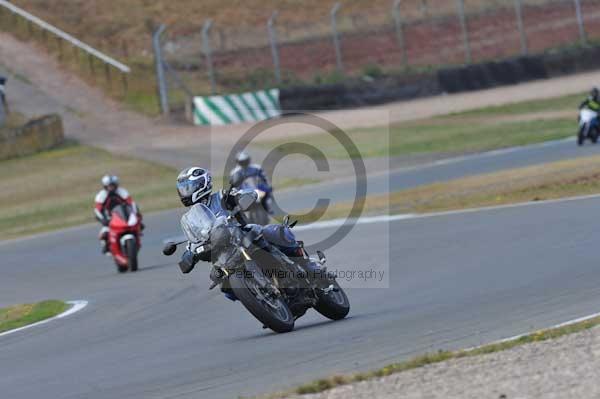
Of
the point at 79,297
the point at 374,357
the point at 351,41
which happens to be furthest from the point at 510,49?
the point at 374,357

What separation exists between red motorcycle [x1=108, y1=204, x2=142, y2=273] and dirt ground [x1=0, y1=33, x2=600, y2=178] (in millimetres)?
15319

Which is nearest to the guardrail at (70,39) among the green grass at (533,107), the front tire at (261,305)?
the green grass at (533,107)

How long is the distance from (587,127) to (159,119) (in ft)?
57.6

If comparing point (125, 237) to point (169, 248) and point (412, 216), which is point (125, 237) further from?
point (169, 248)

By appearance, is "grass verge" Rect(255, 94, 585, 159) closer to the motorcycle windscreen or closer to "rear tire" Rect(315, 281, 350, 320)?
"rear tire" Rect(315, 281, 350, 320)

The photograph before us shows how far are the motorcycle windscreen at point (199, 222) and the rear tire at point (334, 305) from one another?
1.23m

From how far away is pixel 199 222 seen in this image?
386 inches

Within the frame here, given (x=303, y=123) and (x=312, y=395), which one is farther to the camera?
(x=303, y=123)

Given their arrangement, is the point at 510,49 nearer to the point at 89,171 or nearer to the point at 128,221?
the point at 89,171

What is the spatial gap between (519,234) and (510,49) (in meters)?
36.4

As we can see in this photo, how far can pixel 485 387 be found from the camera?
6.85 metres

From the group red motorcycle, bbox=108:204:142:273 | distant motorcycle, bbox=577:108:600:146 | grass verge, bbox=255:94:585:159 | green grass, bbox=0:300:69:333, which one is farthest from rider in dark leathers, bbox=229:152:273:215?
grass verge, bbox=255:94:585:159

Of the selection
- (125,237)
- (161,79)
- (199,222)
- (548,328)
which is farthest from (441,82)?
(548,328)

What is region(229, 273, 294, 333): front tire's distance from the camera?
31.3ft
